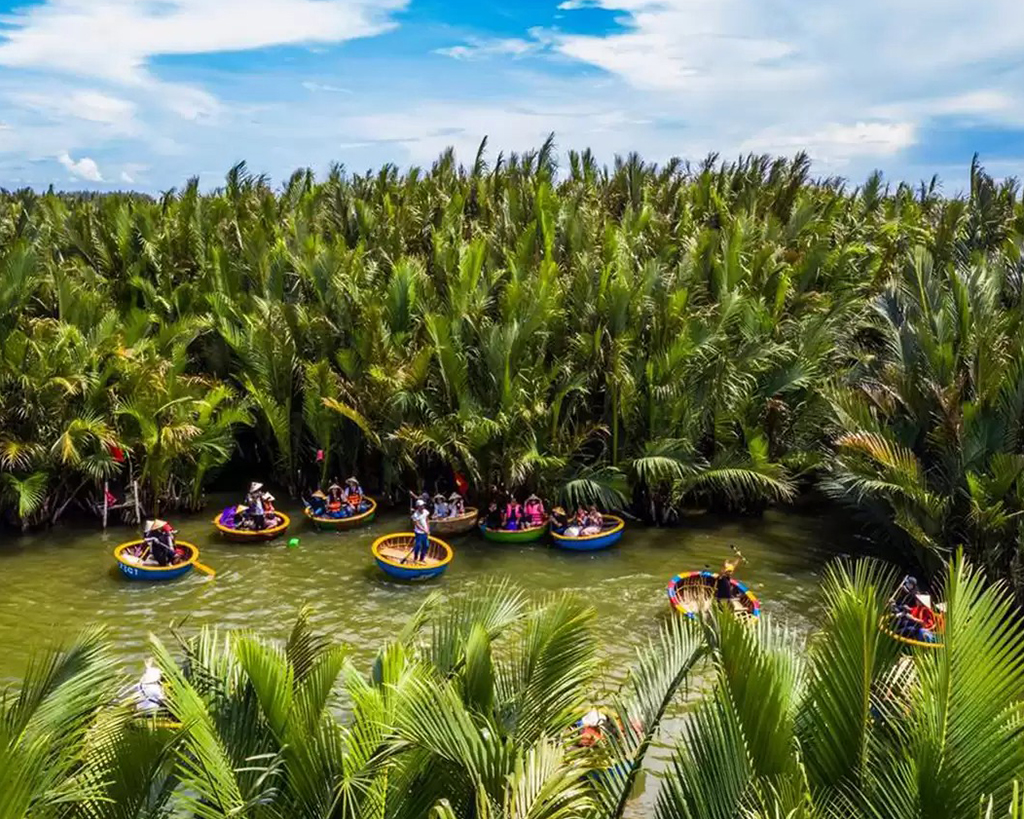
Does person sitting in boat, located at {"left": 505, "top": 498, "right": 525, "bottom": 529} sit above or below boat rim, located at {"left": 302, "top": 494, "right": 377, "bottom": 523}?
above

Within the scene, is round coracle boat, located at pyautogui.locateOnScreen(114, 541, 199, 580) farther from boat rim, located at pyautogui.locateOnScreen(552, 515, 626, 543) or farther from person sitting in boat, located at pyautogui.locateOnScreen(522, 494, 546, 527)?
boat rim, located at pyautogui.locateOnScreen(552, 515, 626, 543)

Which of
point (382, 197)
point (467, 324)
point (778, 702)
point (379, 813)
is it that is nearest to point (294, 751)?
point (379, 813)

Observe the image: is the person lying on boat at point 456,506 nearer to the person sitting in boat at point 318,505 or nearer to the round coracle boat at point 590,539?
the round coracle boat at point 590,539

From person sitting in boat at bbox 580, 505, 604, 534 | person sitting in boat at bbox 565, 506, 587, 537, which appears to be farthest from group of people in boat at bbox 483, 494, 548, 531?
person sitting in boat at bbox 580, 505, 604, 534

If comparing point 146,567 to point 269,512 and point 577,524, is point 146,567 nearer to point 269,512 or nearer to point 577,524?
point 269,512

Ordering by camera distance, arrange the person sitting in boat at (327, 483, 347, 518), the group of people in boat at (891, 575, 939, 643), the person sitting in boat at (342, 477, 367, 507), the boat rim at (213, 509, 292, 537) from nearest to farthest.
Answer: the group of people in boat at (891, 575, 939, 643) → the boat rim at (213, 509, 292, 537) → the person sitting in boat at (327, 483, 347, 518) → the person sitting in boat at (342, 477, 367, 507)
